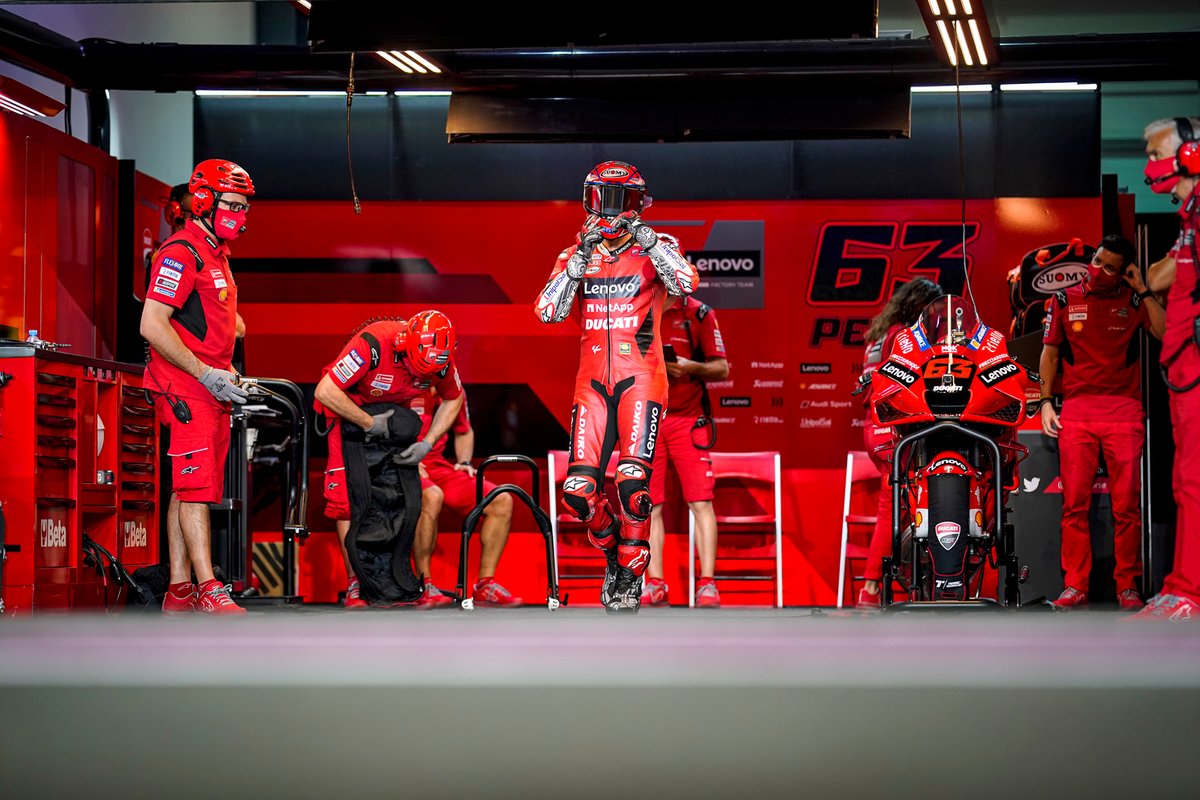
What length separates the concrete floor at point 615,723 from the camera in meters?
1.31

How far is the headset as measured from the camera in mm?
4527

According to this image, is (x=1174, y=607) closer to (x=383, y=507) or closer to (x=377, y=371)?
(x=383, y=507)

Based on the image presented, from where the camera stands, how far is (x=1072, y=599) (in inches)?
269

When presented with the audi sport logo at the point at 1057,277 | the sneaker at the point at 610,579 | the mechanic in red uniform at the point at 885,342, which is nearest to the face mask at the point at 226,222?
the sneaker at the point at 610,579

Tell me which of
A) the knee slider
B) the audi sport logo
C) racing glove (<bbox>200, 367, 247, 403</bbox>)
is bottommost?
the knee slider

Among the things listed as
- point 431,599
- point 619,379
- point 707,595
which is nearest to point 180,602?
point 431,599

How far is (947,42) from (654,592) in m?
3.36

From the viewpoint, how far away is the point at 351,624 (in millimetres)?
1902

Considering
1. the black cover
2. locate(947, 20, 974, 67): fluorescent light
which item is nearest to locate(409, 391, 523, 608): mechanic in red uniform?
the black cover

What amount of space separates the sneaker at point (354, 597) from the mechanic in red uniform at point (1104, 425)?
3.58 meters

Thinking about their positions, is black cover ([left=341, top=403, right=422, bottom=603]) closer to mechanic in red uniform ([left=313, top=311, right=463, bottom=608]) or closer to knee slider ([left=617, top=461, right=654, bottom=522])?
mechanic in red uniform ([left=313, top=311, right=463, bottom=608])

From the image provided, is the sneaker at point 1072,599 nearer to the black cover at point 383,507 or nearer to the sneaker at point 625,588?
the sneaker at point 625,588

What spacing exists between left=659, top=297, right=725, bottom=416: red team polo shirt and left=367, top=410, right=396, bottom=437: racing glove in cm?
165

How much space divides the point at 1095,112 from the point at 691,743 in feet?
27.3
